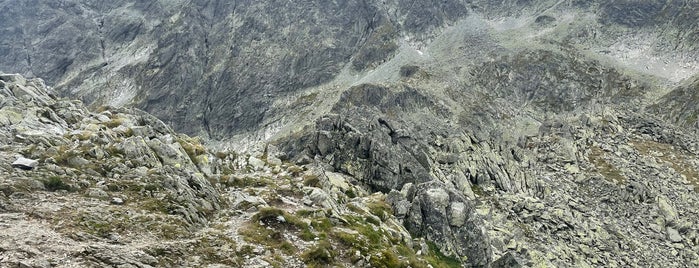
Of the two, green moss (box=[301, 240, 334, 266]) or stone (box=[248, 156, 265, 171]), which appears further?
stone (box=[248, 156, 265, 171])

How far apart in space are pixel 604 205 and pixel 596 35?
135 metres

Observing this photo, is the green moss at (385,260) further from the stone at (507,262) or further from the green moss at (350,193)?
the green moss at (350,193)

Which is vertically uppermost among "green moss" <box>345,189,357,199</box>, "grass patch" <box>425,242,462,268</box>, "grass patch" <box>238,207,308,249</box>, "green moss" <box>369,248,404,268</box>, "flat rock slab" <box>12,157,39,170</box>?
"flat rock slab" <box>12,157,39,170</box>

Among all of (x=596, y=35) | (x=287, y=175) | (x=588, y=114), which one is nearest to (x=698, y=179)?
(x=588, y=114)

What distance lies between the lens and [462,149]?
73.2 meters

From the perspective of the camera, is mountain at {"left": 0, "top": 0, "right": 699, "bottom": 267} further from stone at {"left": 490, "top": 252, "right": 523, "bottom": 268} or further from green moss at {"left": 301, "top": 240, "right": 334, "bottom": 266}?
stone at {"left": 490, "top": 252, "right": 523, "bottom": 268}

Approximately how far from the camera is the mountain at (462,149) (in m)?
27.8

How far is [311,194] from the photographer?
31406 mm


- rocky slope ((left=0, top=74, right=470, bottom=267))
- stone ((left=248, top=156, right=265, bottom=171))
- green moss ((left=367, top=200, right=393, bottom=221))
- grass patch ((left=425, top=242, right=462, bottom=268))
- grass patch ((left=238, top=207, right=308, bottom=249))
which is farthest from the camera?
stone ((left=248, top=156, right=265, bottom=171))

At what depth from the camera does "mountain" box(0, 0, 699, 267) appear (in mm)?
27766

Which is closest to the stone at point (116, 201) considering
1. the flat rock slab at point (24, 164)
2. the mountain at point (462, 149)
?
the mountain at point (462, 149)

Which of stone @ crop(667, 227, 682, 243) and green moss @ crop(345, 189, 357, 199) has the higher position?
green moss @ crop(345, 189, 357, 199)

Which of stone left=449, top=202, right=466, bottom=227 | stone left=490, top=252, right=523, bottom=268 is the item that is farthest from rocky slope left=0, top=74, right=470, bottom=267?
stone left=490, top=252, right=523, bottom=268

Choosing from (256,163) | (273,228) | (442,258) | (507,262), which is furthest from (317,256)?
(256,163)
